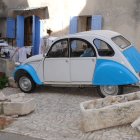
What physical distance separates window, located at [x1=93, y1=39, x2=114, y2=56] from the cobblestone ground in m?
1.36

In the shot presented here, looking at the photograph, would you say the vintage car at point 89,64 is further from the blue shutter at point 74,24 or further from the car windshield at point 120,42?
the blue shutter at point 74,24

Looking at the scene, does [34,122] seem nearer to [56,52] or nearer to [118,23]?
[56,52]

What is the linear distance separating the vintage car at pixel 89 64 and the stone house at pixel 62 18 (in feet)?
8.81

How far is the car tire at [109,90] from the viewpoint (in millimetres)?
9473

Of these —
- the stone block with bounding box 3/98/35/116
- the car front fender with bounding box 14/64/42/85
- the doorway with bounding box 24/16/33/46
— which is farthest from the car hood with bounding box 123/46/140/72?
the doorway with bounding box 24/16/33/46

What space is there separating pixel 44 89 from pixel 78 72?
1.84m

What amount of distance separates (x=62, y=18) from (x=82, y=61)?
4902mm

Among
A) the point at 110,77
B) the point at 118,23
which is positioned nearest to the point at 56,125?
the point at 110,77

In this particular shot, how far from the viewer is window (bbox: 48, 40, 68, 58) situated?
10039mm

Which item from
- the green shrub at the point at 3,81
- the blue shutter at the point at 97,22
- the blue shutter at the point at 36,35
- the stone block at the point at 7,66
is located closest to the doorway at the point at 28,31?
the blue shutter at the point at 36,35

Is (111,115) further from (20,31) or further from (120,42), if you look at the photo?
(20,31)

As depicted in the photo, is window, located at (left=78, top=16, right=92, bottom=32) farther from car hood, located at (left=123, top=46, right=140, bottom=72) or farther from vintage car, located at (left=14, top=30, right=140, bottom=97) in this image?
car hood, located at (left=123, top=46, right=140, bottom=72)

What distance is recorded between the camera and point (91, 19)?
13.7 m

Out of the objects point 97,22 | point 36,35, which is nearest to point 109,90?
point 97,22
